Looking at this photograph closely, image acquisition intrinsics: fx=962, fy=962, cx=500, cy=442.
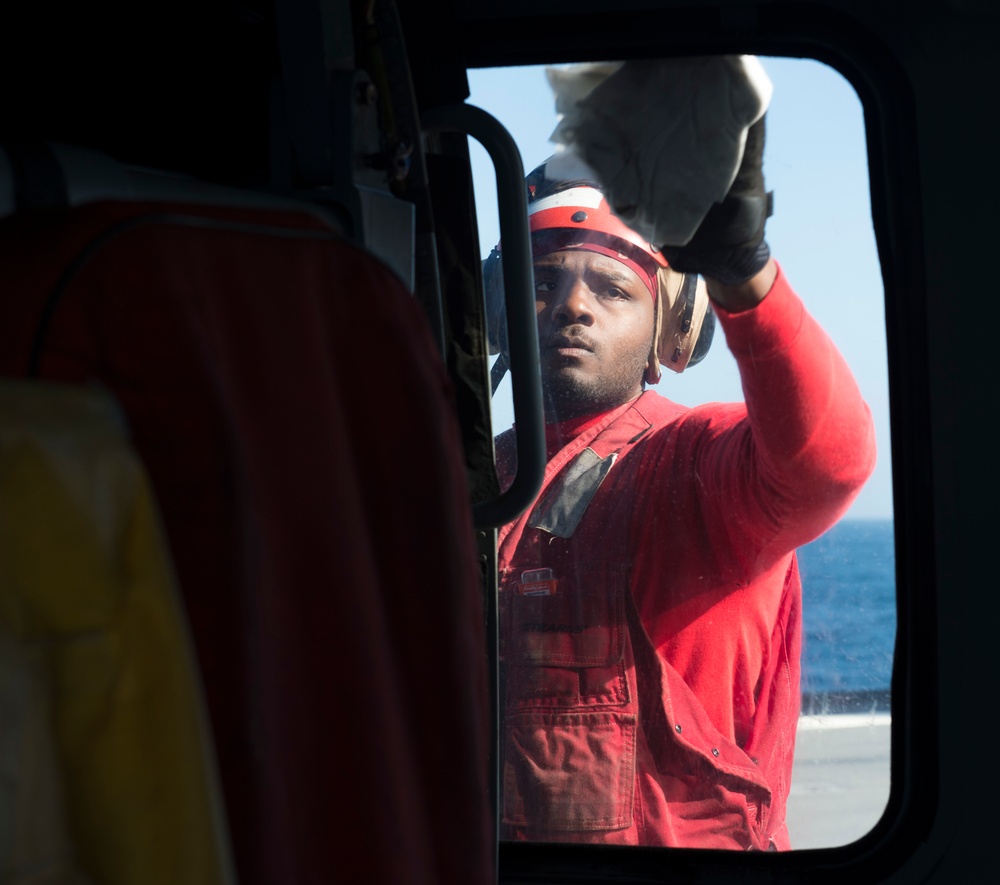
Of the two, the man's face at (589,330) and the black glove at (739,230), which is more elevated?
the black glove at (739,230)

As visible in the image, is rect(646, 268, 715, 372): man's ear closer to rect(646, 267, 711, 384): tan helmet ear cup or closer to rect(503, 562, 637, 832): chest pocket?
rect(646, 267, 711, 384): tan helmet ear cup

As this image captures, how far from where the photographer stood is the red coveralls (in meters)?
1.71

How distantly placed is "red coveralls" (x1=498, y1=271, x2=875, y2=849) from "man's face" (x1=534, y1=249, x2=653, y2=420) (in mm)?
50

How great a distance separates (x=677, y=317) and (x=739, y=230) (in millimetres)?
186

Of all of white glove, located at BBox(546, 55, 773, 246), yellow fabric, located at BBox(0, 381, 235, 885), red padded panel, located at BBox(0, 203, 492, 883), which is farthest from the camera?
white glove, located at BBox(546, 55, 773, 246)

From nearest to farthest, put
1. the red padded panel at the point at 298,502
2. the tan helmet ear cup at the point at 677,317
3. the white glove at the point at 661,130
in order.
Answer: the red padded panel at the point at 298,502, the white glove at the point at 661,130, the tan helmet ear cup at the point at 677,317

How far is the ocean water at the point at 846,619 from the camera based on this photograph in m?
1.64

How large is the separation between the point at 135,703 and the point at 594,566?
1.39 m

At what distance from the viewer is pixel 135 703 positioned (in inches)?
15.9

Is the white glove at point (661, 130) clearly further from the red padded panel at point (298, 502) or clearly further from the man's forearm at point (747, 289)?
the red padded panel at point (298, 502)

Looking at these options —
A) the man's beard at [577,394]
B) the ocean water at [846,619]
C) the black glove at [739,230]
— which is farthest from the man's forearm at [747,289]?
the ocean water at [846,619]

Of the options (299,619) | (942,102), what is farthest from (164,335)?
(942,102)

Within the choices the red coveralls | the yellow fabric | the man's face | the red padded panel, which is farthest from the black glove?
the yellow fabric

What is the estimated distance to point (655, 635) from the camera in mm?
1740
